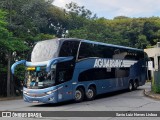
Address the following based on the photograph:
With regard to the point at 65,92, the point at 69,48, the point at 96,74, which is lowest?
the point at 65,92

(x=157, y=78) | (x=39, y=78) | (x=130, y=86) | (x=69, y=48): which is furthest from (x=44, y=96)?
(x=130, y=86)

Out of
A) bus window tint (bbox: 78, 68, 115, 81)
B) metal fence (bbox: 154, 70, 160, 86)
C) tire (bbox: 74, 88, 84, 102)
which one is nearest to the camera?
tire (bbox: 74, 88, 84, 102)

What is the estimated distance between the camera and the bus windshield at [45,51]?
742 inches

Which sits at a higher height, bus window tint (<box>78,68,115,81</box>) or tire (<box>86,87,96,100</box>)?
bus window tint (<box>78,68,115,81</box>)

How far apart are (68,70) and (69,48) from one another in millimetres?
1333

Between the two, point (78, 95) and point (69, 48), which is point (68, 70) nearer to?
point (69, 48)

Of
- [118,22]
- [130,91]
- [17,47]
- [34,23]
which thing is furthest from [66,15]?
[130,91]

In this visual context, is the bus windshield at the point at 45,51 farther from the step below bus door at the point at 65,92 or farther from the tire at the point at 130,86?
the tire at the point at 130,86

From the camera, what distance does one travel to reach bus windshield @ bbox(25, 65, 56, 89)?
18.5m

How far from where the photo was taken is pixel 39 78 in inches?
737

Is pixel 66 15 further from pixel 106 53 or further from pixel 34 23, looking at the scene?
pixel 106 53

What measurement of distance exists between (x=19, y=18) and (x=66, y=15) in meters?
22.5

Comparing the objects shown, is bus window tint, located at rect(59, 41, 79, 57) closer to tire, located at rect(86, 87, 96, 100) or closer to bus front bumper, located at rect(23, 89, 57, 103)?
bus front bumper, located at rect(23, 89, 57, 103)

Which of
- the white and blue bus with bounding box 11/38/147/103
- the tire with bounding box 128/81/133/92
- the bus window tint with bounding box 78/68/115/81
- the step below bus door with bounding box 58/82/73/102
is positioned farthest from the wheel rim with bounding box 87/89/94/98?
the tire with bounding box 128/81/133/92
